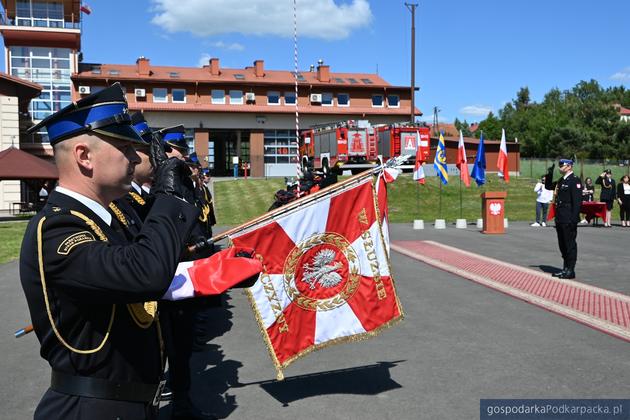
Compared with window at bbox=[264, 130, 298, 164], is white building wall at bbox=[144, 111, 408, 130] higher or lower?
higher

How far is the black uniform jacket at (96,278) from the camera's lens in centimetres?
187

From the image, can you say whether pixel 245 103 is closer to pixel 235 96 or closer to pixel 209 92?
pixel 235 96

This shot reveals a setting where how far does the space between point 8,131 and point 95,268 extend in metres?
37.3

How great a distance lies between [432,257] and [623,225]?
1171 centimetres

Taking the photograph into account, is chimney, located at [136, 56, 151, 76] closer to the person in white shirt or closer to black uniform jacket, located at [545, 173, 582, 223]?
the person in white shirt

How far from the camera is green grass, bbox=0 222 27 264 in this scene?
14.8 m

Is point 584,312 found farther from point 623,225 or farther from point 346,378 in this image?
point 623,225

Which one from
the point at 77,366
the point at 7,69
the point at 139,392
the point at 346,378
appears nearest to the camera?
the point at 77,366

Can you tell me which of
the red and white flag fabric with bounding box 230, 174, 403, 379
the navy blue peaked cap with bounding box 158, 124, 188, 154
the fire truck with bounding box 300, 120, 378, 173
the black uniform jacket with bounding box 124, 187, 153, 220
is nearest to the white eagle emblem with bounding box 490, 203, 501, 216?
the red and white flag fabric with bounding box 230, 174, 403, 379

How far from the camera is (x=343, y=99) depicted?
5034 cm

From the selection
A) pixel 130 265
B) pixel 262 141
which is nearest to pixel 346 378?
pixel 130 265

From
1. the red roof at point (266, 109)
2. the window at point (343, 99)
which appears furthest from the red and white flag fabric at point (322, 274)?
the window at point (343, 99)

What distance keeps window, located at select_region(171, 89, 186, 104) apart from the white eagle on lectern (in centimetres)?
4455

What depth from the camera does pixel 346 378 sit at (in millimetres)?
5453
